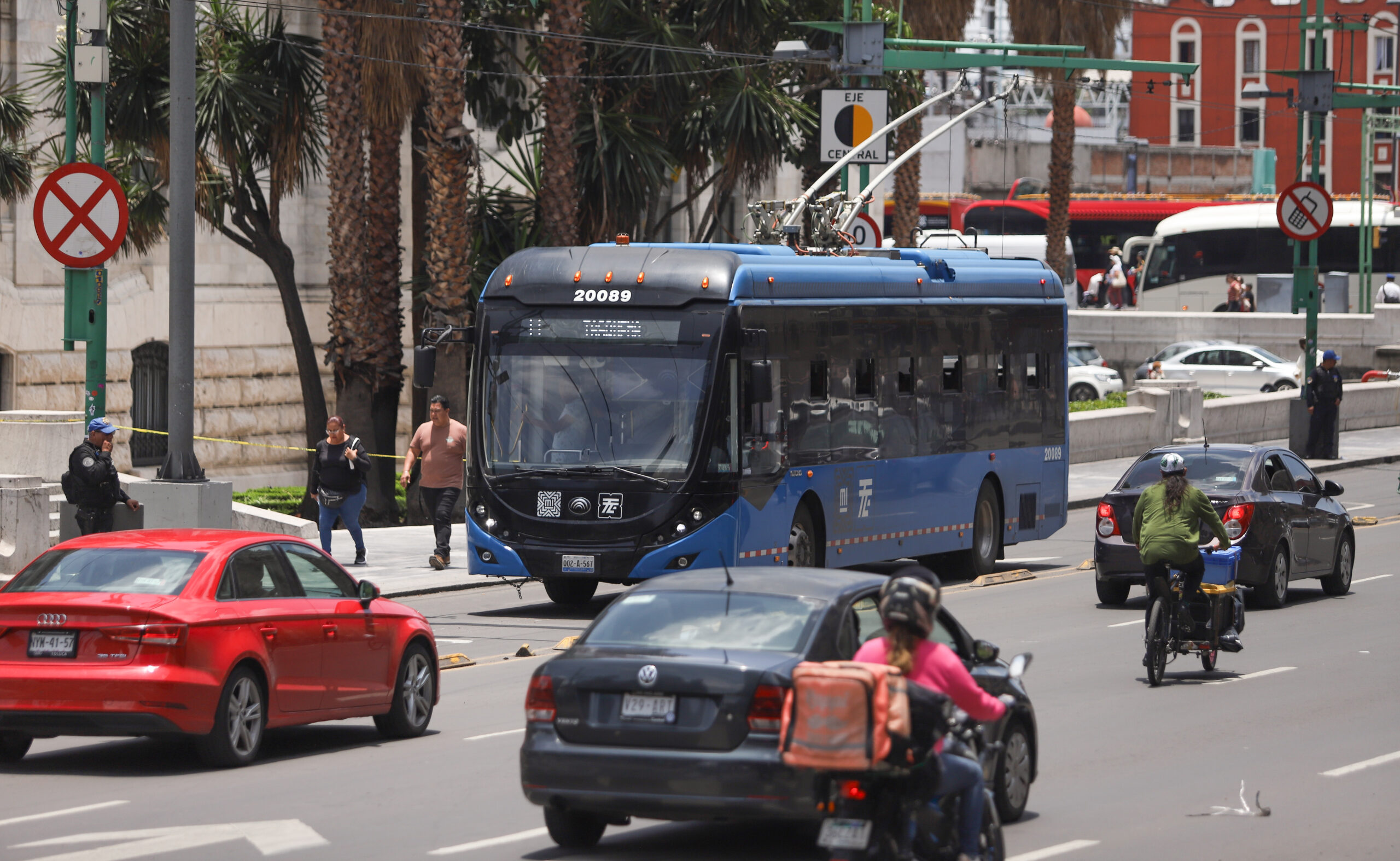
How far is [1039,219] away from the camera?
6838cm

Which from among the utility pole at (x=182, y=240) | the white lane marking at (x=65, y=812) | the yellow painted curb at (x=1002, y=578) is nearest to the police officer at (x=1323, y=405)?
the yellow painted curb at (x=1002, y=578)

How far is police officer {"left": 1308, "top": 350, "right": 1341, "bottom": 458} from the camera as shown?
35156 mm

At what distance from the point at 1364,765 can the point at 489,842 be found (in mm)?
5205

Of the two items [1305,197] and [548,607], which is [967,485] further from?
[1305,197]

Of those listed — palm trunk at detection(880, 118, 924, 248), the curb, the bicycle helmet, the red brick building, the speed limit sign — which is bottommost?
the curb

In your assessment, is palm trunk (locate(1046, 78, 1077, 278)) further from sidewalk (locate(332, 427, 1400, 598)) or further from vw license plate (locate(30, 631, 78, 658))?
vw license plate (locate(30, 631, 78, 658))

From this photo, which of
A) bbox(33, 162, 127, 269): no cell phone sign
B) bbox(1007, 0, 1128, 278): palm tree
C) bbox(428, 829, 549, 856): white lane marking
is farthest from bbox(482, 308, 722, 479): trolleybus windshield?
bbox(1007, 0, 1128, 278): palm tree

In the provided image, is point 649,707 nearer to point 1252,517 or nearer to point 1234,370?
point 1252,517

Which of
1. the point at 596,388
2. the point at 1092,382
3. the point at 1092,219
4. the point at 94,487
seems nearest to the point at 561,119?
the point at 596,388

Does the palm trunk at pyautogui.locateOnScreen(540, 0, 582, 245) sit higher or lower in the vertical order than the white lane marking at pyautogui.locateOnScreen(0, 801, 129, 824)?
higher

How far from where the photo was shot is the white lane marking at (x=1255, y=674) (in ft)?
47.8

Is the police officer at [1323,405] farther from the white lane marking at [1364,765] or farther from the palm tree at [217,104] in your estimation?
the white lane marking at [1364,765]

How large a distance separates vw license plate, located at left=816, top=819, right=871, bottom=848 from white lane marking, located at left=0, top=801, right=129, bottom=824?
4.43 m

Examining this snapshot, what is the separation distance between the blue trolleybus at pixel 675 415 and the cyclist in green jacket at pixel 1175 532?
3.95 m
